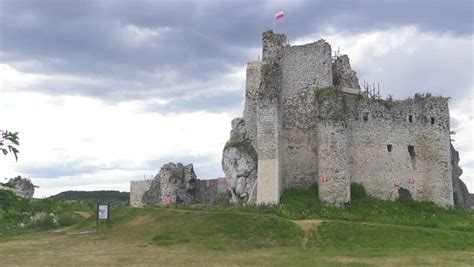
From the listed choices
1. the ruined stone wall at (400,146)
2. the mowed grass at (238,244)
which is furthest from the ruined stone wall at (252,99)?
the mowed grass at (238,244)

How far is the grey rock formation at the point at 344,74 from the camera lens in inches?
1729

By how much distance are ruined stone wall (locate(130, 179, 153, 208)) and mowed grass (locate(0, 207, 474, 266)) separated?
79.7 feet

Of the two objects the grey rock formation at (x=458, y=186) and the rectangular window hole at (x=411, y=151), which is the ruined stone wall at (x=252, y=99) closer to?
the rectangular window hole at (x=411, y=151)

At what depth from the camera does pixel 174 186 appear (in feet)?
177

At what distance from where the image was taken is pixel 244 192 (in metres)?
42.8

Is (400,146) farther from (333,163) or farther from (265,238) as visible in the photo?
(265,238)

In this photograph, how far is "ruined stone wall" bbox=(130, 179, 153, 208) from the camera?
5884cm

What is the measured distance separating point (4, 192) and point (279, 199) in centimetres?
3037

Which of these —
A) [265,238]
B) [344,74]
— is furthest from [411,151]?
[265,238]

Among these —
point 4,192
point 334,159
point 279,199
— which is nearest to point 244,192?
point 279,199

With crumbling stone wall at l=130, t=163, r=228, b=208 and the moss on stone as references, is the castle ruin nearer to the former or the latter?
the moss on stone

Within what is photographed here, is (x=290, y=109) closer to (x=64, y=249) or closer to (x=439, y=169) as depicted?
(x=439, y=169)

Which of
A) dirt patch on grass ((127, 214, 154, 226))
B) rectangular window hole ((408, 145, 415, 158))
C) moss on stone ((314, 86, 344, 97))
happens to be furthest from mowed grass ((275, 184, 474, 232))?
dirt patch on grass ((127, 214, 154, 226))

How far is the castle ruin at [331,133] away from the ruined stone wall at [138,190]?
63.4 feet
